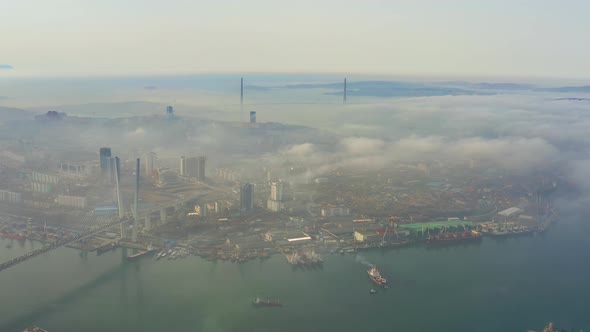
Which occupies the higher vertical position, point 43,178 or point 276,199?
point 43,178

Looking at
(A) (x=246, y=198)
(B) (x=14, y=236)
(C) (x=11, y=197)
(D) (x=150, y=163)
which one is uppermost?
(D) (x=150, y=163)

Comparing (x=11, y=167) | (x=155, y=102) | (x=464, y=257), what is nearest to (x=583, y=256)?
(x=464, y=257)

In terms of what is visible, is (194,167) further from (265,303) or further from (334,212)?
(265,303)

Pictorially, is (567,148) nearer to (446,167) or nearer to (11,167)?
(446,167)

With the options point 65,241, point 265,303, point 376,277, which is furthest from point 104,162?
point 376,277

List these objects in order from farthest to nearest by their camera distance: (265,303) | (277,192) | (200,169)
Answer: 1. (200,169)
2. (277,192)
3. (265,303)
